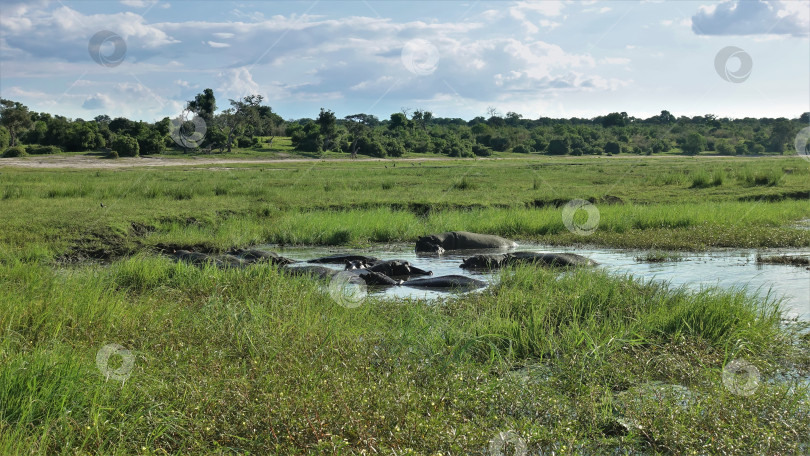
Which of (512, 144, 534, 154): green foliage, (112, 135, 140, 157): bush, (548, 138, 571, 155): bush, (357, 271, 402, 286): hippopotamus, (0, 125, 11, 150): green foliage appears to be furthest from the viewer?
(548, 138, 571, 155): bush

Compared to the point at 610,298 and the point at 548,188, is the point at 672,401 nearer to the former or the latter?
the point at 610,298

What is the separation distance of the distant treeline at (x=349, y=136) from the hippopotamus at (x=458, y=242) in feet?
122

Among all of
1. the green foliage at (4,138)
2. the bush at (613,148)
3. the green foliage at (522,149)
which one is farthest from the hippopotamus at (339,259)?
the bush at (613,148)

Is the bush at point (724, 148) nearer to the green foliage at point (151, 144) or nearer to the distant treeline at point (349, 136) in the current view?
the distant treeline at point (349, 136)

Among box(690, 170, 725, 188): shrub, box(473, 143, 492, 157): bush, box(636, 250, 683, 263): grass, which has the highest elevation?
box(473, 143, 492, 157): bush

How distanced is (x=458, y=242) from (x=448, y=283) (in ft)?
13.8

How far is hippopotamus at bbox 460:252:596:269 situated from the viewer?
10.8m

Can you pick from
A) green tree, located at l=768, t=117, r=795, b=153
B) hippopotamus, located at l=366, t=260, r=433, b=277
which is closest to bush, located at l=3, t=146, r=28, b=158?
hippopotamus, located at l=366, t=260, r=433, b=277

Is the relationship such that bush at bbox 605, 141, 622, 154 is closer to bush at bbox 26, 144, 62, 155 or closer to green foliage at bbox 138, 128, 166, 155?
green foliage at bbox 138, 128, 166, 155

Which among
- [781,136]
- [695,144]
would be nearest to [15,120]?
[695,144]

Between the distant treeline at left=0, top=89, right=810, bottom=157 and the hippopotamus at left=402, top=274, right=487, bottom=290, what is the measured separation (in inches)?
1584

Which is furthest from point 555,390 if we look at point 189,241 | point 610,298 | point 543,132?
point 543,132

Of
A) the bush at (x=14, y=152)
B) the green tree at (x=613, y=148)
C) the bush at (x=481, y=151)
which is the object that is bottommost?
the bush at (x=14, y=152)

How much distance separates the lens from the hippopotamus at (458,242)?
45.2 feet
